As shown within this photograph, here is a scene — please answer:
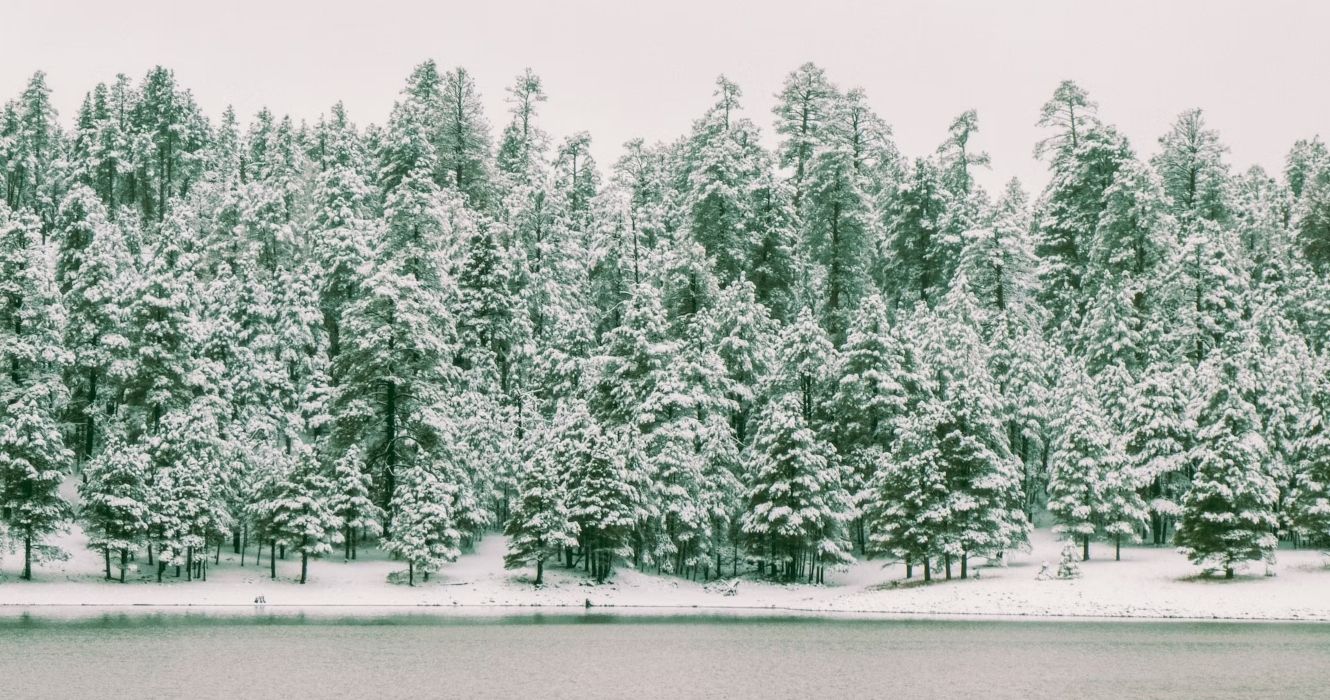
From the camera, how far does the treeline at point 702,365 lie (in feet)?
174

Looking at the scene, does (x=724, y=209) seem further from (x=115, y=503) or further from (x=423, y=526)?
(x=115, y=503)

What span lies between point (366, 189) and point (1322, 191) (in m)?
81.0

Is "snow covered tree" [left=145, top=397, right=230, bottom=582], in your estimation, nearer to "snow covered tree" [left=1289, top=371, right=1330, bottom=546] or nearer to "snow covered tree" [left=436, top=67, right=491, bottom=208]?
"snow covered tree" [left=436, top=67, right=491, bottom=208]

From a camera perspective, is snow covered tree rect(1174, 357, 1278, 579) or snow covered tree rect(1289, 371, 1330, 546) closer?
snow covered tree rect(1174, 357, 1278, 579)

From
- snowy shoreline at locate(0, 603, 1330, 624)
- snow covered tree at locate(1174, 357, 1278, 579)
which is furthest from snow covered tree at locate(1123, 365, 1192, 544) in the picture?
snowy shoreline at locate(0, 603, 1330, 624)

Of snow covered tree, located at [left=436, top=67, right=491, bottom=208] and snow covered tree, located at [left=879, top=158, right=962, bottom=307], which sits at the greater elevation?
snow covered tree, located at [left=436, top=67, right=491, bottom=208]

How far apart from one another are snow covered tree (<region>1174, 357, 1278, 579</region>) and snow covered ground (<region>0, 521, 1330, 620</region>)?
1.66 metres

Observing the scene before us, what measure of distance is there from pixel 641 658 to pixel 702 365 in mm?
27047

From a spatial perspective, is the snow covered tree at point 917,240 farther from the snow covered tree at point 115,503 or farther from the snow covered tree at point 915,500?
the snow covered tree at point 115,503

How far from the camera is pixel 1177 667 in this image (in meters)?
33.0

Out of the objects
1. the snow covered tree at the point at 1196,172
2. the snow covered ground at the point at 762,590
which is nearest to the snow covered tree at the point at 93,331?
the snow covered ground at the point at 762,590

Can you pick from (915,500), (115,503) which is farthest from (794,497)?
(115,503)

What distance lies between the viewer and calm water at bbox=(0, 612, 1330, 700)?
29047 millimetres

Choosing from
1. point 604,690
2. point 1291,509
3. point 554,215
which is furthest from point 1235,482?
point 554,215
